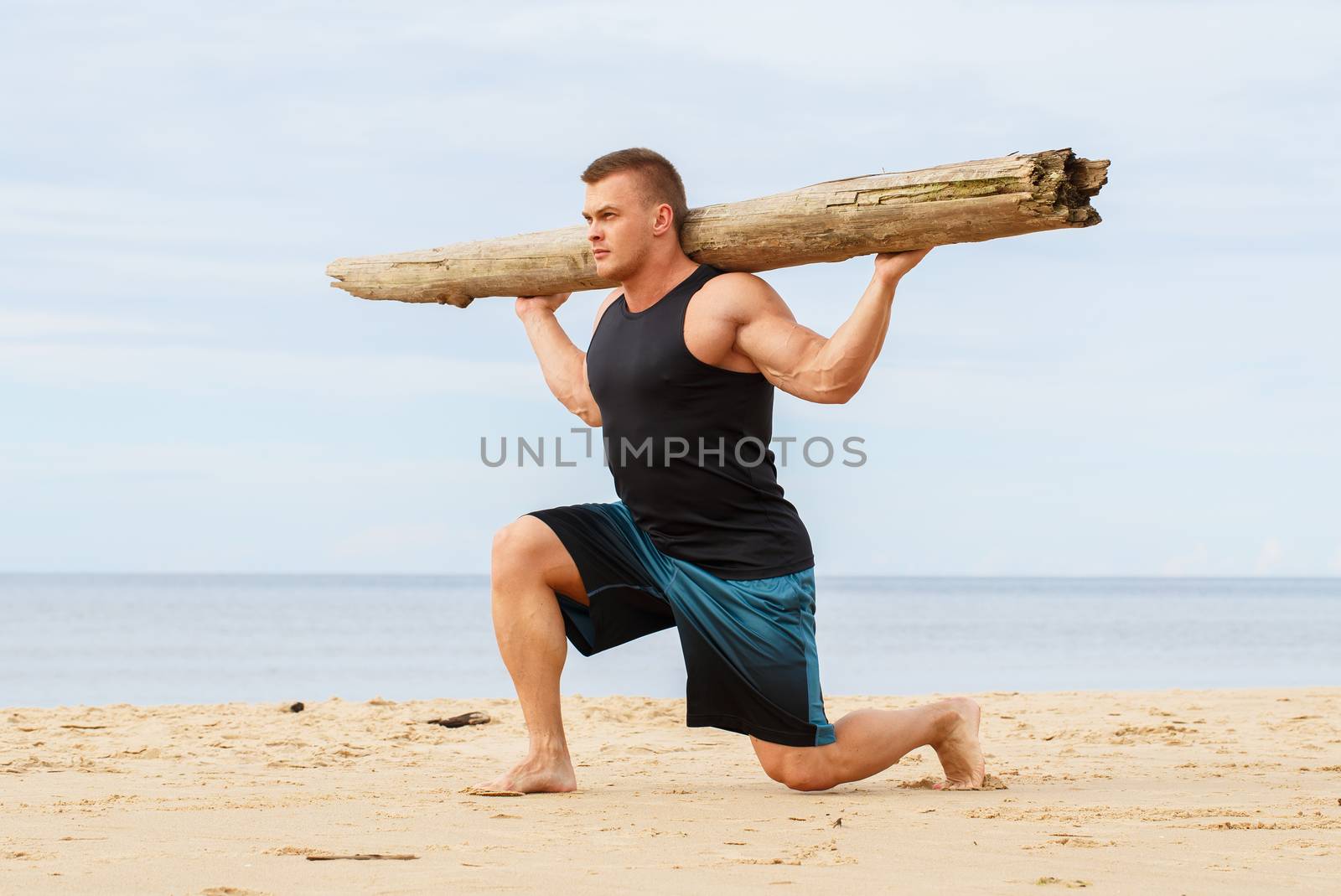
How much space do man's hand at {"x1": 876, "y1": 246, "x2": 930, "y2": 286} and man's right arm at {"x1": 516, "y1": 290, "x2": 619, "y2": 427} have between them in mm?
1135

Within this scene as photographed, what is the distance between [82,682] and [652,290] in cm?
1067

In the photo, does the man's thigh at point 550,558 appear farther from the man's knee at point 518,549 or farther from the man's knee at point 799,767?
→ the man's knee at point 799,767

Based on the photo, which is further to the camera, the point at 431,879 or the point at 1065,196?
the point at 1065,196

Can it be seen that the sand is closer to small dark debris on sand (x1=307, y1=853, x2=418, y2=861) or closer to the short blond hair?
small dark debris on sand (x1=307, y1=853, x2=418, y2=861)

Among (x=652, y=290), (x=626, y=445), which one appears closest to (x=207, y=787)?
(x=626, y=445)

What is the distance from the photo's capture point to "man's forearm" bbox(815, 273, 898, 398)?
3721 mm

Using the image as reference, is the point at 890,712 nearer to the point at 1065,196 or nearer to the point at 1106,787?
the point at 1106,787

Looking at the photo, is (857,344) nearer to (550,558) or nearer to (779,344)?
(779,344)

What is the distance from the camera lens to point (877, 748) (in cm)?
398

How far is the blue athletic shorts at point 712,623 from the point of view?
3963 mm

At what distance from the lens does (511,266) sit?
522 centimetres

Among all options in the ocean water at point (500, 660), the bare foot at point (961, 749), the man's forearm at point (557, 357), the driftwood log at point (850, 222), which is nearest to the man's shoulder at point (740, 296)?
the driftwood log at point (850, 222)

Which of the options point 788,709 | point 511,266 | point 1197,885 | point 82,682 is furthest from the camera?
point 82,682

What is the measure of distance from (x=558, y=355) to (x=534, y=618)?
1208 mm
